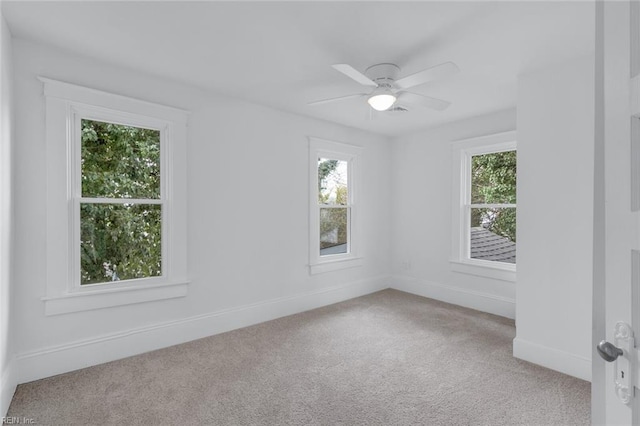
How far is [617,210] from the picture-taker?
0.82 meters

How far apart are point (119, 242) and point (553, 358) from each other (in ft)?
12.3

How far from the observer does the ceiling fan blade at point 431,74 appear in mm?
1968

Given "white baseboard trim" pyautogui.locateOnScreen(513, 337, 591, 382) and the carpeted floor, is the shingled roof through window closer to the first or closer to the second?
the carpeted floor

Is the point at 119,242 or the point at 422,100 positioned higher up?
the point at 422,100

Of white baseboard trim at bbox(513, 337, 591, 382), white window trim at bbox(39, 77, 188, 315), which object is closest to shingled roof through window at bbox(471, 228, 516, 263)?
white baseboard trim at bbox(513, 337, 591, 382)

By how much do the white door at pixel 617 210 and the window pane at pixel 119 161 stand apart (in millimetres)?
3105

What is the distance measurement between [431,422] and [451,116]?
335 centimetres

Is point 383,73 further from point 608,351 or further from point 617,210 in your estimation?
point 608,351

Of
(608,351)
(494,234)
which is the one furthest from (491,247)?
(608,351)

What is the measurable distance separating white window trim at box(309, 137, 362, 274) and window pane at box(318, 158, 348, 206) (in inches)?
2.9

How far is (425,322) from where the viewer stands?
3.54m

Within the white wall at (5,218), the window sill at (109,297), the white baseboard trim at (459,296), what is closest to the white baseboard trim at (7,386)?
the white wall at (5,218)

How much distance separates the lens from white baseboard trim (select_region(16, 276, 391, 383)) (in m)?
2.34

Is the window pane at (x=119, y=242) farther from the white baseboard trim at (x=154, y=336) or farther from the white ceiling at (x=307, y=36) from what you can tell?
the white ceiling at (x=307, y=36)
